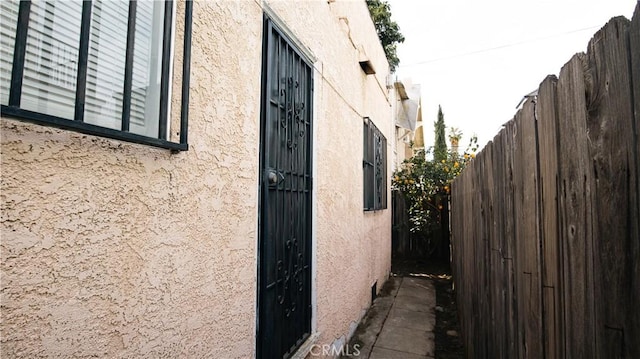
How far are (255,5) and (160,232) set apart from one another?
1618 mm

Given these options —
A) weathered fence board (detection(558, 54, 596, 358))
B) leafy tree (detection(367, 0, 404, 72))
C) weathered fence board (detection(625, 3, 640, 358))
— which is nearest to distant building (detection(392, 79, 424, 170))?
leafy tree (detection(367, 0, 404, 72))

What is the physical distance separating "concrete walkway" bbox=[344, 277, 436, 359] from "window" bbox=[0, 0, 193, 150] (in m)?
3.65

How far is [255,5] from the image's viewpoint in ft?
7.02

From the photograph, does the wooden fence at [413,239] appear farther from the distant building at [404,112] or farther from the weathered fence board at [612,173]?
the weathered fence board at [612,173]

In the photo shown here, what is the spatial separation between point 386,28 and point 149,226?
546 inches

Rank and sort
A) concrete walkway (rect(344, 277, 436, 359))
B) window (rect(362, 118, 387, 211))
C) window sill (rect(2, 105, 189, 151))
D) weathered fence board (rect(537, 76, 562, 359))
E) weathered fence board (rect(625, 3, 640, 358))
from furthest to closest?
window (rect(362, 118, 387, 211)), concrete walkway (rect(344, 277, 436, 359)), weathered fence board (rect(537, 76, 562, 359)), window sill (rect(2, 105, 189, 151)), weathered fence board (rect(625, 3, 640, 358))

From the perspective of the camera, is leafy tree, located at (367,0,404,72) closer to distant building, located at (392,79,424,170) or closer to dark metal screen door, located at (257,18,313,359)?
distant building, located at (392,79,424,170)

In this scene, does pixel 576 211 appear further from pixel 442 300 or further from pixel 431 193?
pixel 431 193

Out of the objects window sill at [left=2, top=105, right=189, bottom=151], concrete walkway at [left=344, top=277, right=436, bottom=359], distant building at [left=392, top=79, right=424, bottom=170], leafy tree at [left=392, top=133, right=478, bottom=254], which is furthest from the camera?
distant building at [left=392, top=79, right=424, bottom=170]

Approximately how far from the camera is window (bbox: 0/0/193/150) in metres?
0.94

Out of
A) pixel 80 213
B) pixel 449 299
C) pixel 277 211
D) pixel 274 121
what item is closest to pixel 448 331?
pixel 449 299

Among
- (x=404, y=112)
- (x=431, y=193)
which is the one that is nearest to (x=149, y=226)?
(x=431, y=193)

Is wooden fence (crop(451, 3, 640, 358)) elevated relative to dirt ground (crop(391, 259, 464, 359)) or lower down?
elevated

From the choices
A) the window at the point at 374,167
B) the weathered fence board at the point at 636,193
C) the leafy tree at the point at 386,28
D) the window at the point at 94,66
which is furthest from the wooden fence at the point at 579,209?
the leafy tree at the point at 386,28
